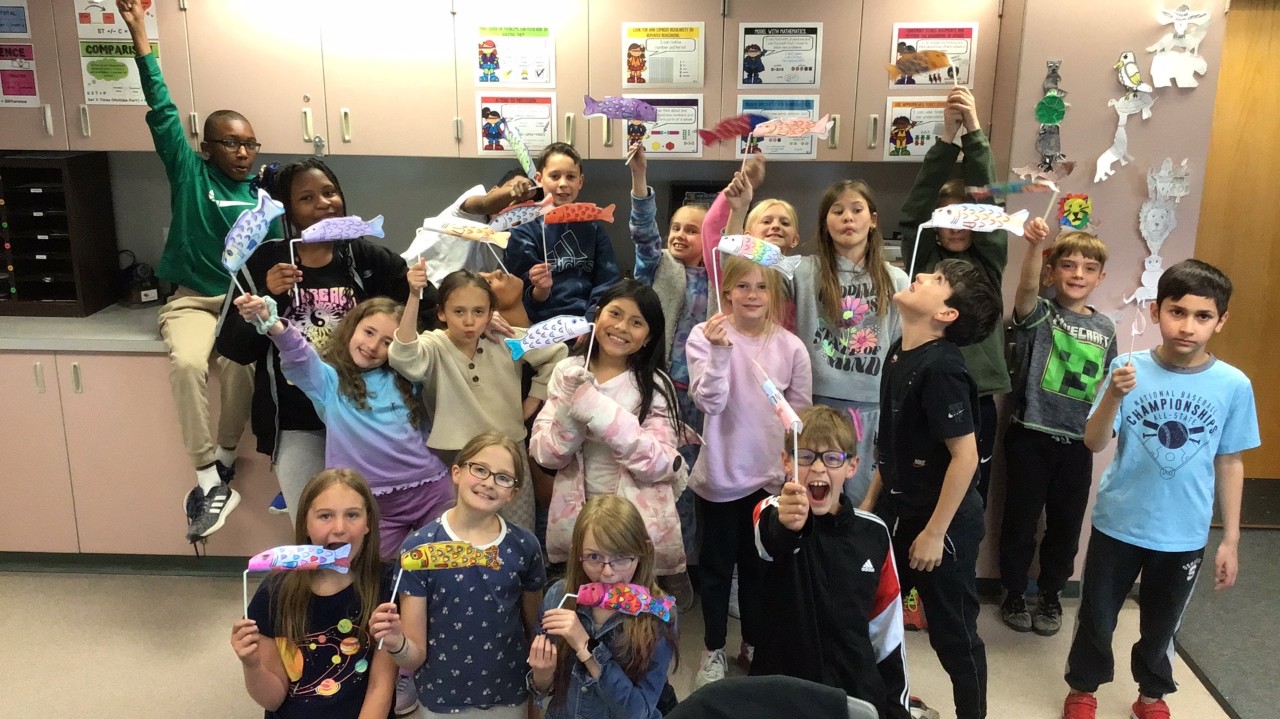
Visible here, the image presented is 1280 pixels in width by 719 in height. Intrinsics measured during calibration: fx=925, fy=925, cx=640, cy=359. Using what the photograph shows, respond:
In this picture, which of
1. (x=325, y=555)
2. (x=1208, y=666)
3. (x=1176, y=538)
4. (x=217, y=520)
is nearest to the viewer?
(x=325, y=555)

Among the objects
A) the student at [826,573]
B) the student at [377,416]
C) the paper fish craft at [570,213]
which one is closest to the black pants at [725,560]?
the student at [826,573]

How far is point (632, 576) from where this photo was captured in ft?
6.66

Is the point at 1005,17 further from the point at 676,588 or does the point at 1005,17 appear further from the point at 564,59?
the point at 676,588

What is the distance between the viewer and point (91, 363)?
3180mm

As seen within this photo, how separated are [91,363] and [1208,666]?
3.78 metres

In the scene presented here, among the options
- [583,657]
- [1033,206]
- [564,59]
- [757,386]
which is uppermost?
[564,59]

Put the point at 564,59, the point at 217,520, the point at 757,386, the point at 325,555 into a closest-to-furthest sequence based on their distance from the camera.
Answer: the point at 325,555 → the point at 757,386 → the point at 217,520 → the point at 564,59

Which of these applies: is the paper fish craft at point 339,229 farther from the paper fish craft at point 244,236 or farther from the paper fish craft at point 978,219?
the paper fish craft at point 978,219

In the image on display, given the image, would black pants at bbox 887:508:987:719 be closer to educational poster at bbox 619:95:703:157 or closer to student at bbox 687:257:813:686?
student at bbox 687:257:813:686

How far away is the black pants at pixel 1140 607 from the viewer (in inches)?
94.7

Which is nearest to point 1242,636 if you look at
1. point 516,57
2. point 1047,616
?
point 1047,616

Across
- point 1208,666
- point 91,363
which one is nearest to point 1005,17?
point 1208,666

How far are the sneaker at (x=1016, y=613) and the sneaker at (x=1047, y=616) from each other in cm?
1

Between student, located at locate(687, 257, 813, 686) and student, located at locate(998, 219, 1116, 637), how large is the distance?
2.70ft
